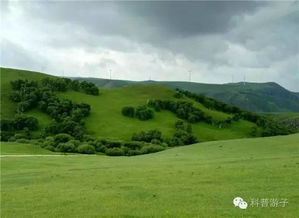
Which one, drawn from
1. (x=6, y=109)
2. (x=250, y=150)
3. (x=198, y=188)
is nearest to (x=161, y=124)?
(x=6, y=109)

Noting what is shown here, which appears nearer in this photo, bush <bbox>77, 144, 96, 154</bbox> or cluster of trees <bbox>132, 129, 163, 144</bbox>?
A: bush <bbox>77, 144, 96, 154</bbox>

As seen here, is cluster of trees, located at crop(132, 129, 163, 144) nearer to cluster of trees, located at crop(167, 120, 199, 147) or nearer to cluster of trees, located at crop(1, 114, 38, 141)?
cluster of trees, located at crop(167, 120, 199, 147)

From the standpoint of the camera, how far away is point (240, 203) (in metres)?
21.9

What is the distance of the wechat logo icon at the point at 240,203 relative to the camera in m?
21.5

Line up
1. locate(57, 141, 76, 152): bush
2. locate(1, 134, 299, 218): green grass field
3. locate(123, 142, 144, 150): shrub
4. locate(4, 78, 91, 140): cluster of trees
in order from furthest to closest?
locate(4, 78, 91, 140): cluster of trees < locate(123, 142, 144, 150): shrub < locate(57, 141, 76, 152): bush < locate(1, 134, 299, 218): green grass field

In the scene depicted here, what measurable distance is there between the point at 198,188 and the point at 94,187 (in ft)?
25.5

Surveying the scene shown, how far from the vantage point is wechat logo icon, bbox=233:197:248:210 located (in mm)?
21505

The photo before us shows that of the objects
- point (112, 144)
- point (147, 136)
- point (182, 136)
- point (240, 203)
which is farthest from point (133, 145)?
point (240, 203)

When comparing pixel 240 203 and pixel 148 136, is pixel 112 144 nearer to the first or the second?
pixel 148 136

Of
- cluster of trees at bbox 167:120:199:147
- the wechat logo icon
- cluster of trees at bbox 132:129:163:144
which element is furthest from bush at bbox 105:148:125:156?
the wechat logo icon

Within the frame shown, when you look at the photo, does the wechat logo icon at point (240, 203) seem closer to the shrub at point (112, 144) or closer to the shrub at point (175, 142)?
the shrub at point (112, 144)

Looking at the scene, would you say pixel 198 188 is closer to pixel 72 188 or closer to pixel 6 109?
pixel 72 188

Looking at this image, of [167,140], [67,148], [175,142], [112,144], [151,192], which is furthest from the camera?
[167,140]

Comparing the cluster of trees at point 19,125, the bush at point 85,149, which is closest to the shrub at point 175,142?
the bush at point 85,149
